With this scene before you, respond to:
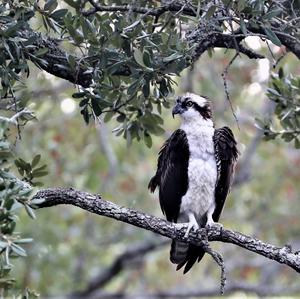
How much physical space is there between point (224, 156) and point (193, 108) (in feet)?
1.66

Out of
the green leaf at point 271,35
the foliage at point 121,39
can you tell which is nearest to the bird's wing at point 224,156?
the foliage at point 121,39

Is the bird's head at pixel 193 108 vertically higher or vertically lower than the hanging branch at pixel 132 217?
lower

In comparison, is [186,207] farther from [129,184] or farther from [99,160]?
[129,184]

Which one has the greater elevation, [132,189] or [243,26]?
[243,26]

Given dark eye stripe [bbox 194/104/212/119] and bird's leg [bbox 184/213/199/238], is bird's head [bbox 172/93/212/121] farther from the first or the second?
bird's leg [bbox 184/213/199/238]

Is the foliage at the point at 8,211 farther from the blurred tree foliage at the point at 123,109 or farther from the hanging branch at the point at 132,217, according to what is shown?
the hanging branch at the point at 132,217

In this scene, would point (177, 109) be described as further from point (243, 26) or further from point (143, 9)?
point (243, 26)

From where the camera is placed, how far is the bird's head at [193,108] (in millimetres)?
6035

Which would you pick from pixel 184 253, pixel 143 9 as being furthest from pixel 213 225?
pixel 143 9

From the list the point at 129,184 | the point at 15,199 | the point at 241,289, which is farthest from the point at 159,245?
the point at 15,199

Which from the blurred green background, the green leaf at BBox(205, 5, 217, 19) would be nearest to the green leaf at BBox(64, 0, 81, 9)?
the green leaf at BBox(205, 5, 217, 19)

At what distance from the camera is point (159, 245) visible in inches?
392

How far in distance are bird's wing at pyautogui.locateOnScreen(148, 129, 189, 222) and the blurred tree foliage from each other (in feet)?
0.58

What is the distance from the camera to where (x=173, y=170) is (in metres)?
5.81
